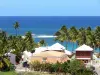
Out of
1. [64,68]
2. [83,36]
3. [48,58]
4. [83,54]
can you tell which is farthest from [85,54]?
[83,36]

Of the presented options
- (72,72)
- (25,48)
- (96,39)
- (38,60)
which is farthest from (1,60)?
(96,39)

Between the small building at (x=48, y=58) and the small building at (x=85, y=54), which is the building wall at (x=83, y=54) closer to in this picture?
the small building at (x=85, y=54)

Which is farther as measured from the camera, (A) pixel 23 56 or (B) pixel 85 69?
(A) pixel 23 56

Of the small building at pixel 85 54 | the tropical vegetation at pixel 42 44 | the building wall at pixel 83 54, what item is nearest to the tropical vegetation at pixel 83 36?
the tropical vegetation at pixel 42 44

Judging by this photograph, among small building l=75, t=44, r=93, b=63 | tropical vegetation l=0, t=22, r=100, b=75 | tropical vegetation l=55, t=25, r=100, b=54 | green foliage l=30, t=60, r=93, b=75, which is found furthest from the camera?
tropical vegetation l=55, t=25, r=100, b=54

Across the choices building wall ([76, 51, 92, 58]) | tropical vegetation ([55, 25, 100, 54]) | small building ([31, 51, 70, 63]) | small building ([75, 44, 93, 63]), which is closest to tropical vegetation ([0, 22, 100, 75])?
tropical vegetation ([55, 25, 100, 54])

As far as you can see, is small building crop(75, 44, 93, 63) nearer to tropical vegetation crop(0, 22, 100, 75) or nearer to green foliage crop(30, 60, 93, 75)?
tropical vegetation crop(0, 22, 100, 75)

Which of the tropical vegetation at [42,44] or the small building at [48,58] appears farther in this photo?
the small building at [48,58]

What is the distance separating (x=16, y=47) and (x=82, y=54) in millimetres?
13092

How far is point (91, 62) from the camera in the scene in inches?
2645

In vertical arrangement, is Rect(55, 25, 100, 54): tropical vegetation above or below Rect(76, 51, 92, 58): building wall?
above

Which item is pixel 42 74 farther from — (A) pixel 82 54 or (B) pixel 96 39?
(B) pixel 96 39

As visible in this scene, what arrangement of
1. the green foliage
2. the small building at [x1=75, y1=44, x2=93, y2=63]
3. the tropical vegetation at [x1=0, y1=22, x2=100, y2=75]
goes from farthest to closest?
the small building at [x1=75, y1=44, x2=93, y2=63] < the tropical vegetation at [x1=0, y1=22, x2=100, y2=75] < the green foliage

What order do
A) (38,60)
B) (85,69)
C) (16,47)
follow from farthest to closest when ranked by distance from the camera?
1. (16,47)
2. (38,60)
3. (85,69)
